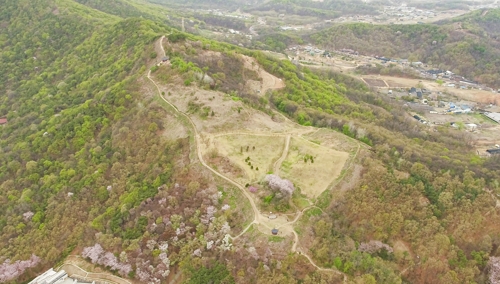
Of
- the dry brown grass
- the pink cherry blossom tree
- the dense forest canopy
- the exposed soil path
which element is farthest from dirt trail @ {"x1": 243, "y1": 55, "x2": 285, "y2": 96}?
the pink cherry blossom tree

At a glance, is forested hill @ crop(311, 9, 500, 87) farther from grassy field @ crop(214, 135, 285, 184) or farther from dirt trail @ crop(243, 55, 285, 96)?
grassy field @ crop(214, 135, 285, 184)

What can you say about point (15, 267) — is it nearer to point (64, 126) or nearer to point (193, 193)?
point (193, 193)

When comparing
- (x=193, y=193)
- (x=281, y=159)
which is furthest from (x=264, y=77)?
(x=193, y=193)

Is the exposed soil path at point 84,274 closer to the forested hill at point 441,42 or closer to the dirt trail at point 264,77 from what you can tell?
the dirt trail at point 264,77

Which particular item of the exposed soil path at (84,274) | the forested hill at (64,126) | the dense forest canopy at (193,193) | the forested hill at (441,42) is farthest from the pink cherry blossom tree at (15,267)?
the forested hill at (441,42)

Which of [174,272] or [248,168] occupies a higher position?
[248,168]

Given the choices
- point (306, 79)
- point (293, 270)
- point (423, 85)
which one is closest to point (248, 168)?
point (293, 270)

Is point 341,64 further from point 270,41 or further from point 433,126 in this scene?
point 433,126
